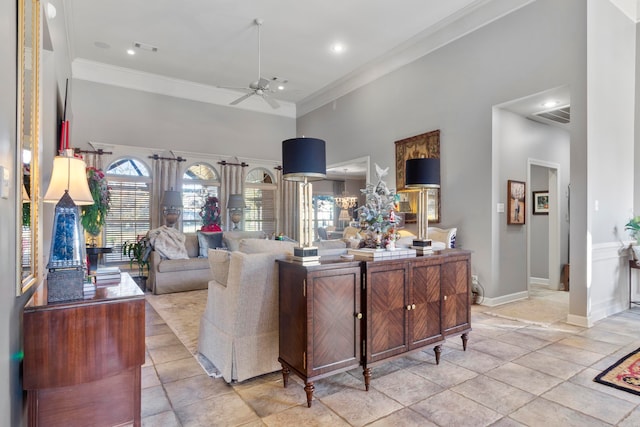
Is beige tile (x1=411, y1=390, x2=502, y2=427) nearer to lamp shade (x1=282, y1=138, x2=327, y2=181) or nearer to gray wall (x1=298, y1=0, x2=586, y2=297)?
lamp shade (x1=282, y1=138, x2=327, y2=181)

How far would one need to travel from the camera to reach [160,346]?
3.27m

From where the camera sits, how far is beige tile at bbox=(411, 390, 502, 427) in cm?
204

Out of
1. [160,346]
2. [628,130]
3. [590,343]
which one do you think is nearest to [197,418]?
[160,346]

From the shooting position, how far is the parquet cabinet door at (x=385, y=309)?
2.42m

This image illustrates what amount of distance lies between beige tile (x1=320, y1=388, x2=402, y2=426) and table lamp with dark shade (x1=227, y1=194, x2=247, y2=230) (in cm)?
598

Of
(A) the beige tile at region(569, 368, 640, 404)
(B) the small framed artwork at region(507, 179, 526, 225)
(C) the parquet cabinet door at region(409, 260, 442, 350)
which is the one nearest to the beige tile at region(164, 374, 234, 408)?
(C) the parquet cabinet door at region(409, 260, 442, 350)

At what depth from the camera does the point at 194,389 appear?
96.7 inches

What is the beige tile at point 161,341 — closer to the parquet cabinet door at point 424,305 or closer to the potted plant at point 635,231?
the parquet cabinet door at point 424,305

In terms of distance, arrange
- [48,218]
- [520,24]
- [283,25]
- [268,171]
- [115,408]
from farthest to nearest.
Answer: [268,171]
[283,25]
[520,24]
[48,218]
[115,408]

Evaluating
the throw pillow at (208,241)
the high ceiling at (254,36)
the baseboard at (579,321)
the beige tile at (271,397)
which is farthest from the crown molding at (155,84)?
the baseboard at (579,321)

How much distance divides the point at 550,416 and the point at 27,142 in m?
3.28

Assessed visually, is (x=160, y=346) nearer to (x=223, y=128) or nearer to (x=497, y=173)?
(x=497, y=173)

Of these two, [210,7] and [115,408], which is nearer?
[115,408]

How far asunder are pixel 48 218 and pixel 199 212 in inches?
197
